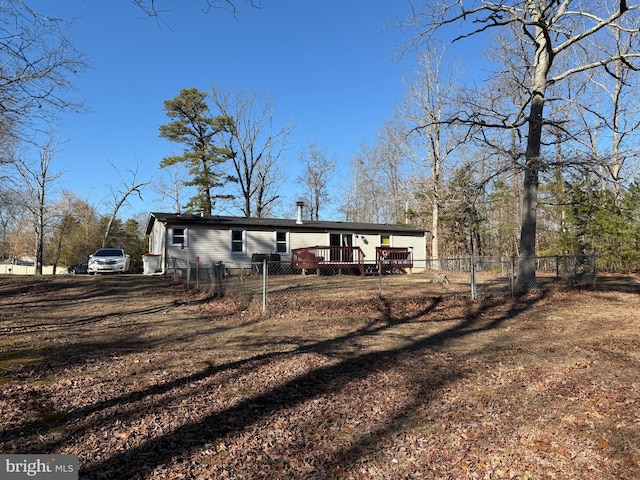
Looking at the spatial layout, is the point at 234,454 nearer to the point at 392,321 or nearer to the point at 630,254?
the point at 392,321

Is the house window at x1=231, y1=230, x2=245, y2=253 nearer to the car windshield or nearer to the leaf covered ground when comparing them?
the car windshield

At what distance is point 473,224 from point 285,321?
1078 inches

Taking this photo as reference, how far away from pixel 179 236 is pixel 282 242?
548 cm

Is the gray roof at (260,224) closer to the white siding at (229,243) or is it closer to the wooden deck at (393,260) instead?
the white siding at (229,243)

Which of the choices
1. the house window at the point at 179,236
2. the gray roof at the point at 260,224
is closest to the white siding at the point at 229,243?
the house window at the point at 179,236

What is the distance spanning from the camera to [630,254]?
16.6 m

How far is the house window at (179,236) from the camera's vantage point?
772 inches

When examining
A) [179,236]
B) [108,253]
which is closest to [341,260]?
[179,236]

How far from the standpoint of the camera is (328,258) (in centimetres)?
2077

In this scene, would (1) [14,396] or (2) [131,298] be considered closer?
(1) [14,396]

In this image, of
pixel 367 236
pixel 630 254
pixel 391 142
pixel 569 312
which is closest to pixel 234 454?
pixel 569 312

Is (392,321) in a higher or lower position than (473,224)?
lower

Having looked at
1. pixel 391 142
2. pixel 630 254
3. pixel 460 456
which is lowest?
pixel 460 456

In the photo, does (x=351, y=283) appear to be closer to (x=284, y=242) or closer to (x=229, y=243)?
(x=284, y=242)
